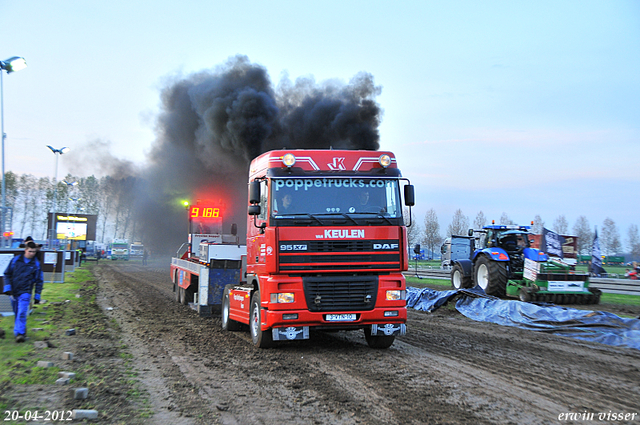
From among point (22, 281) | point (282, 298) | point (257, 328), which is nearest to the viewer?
point (282, 298)

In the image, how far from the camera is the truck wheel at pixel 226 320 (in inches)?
407

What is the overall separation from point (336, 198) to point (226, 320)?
4295 mm

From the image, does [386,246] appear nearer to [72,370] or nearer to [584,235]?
[72,370]

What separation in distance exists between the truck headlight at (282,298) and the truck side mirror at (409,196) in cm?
244

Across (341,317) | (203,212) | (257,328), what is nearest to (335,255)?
(341,317)

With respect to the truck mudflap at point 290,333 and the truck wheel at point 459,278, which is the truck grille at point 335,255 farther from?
the truck wheel at point 459,278

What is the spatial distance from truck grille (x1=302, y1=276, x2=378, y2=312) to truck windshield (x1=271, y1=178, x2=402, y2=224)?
95 centimetres

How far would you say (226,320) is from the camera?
10570 mm

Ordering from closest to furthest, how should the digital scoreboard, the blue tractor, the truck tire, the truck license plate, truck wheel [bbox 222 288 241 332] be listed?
the truck license plate → truck wheel [bbox 222 288 241 332] → the blue tractor → the truck tire → the digital scoreboard

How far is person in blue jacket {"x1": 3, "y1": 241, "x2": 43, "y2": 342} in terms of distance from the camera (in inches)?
339

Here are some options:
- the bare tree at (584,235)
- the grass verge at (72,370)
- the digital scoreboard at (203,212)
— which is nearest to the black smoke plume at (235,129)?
the digital scoreboard at (203,212)

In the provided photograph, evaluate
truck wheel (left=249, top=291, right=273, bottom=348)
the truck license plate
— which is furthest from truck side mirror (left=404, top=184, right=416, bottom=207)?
truck wheel (left=249, top=291, right=273, bottom=348)

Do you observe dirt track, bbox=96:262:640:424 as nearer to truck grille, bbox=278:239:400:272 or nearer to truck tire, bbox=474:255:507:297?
truck grille, bbox=278:239:400:272

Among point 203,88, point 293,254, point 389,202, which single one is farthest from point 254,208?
point 203,88
